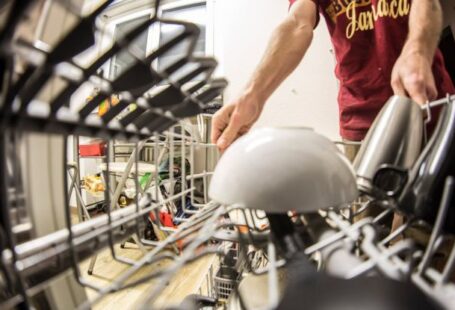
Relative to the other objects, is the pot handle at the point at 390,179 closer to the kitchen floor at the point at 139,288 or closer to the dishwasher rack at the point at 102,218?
the dishwasher rack at the point at 102,218

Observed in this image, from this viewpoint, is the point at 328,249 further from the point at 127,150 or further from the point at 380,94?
the point at 127,150

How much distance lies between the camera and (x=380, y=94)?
0.67 metres

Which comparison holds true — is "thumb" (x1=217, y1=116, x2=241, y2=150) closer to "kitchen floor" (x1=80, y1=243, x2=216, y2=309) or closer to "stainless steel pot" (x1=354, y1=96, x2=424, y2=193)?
"stainless steel pot" (x1=354, y1=96, x2=424, y2=193)

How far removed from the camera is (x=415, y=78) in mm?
330

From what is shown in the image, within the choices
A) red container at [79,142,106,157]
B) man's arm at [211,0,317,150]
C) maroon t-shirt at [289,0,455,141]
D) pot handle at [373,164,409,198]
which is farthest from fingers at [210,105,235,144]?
red container at [79,142,106,157]

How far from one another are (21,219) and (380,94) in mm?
766

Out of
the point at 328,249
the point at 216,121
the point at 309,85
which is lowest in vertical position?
the point at 328,249

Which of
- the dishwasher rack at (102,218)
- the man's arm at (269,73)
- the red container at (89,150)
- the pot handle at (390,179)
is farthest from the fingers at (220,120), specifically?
the red container at (89,150)

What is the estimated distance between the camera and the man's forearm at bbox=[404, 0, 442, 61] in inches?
14.8

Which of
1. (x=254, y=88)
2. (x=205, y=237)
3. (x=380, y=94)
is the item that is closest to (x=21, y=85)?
(x=205, y=237)

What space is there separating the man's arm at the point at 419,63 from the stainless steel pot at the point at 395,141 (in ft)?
0.16

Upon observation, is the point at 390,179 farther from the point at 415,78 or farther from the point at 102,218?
the point at 102,218

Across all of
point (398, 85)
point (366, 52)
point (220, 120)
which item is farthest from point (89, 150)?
point (398, 85)

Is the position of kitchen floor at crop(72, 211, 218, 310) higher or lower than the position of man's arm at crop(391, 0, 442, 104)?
lower
